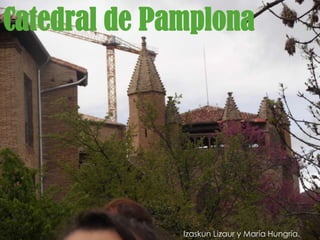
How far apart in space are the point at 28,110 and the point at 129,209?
22.3 m

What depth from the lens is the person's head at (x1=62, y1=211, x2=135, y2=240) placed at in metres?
1.95

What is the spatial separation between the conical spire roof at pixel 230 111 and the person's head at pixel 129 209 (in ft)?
132

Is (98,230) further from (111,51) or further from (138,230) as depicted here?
(111,51)

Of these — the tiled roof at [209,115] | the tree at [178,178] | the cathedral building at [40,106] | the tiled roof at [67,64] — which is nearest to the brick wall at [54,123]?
the cathedral building at [40,106]

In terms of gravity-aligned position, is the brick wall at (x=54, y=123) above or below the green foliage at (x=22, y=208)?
above

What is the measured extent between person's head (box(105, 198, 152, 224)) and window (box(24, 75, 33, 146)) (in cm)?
2142

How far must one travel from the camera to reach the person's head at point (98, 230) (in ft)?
6.41

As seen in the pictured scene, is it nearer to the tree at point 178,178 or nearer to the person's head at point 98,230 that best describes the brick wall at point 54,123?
the tree at point 178,178

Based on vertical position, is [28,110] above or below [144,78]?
below

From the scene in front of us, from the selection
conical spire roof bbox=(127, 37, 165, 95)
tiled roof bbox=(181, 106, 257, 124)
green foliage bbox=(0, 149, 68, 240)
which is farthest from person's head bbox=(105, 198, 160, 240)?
tiled roof bbox=(181, 106, 257, 124)

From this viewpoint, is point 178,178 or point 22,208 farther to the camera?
point 178,178

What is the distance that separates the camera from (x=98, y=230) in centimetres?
198

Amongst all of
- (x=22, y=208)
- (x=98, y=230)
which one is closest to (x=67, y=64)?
(x=22, y=208)

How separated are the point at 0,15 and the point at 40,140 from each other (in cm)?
523
